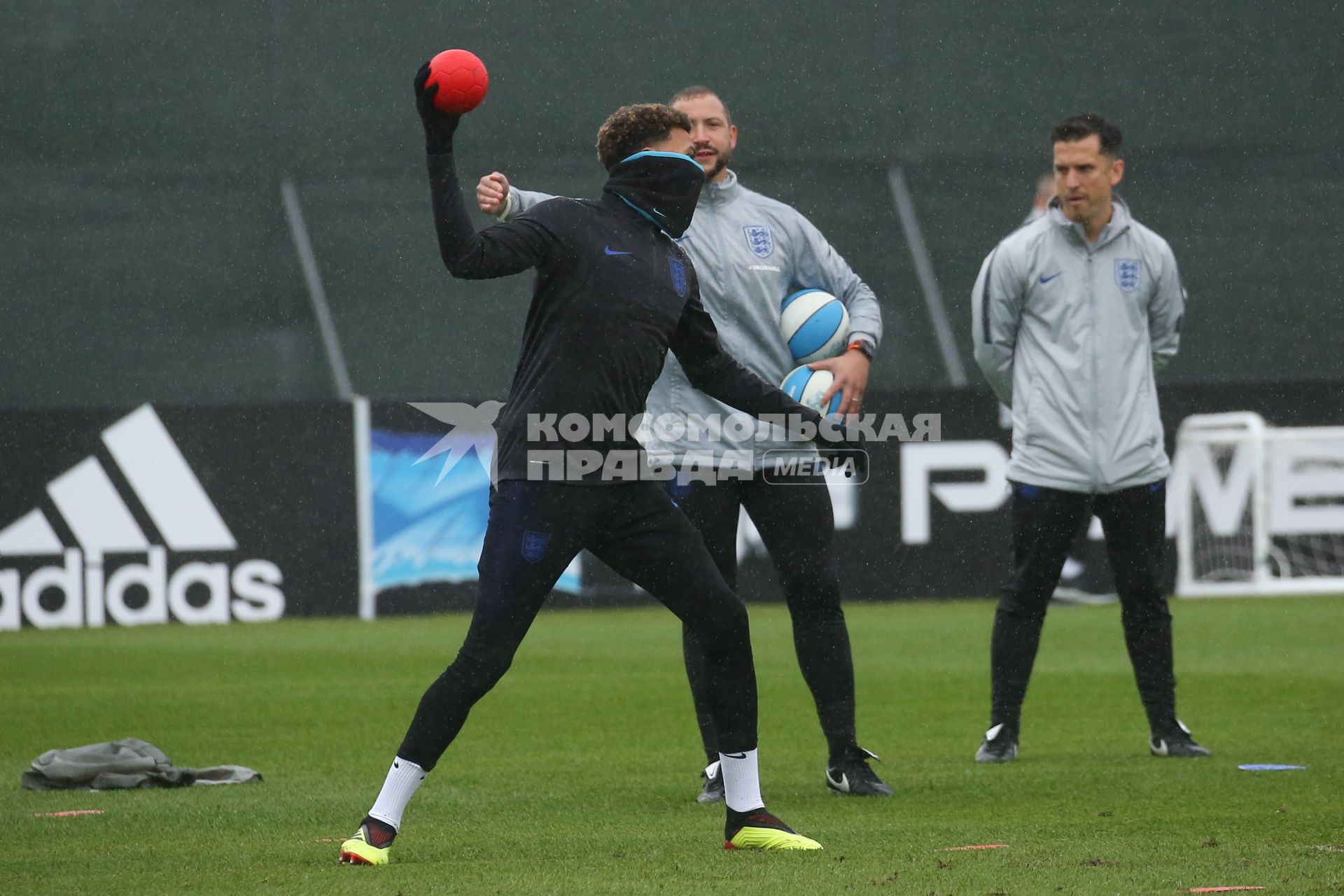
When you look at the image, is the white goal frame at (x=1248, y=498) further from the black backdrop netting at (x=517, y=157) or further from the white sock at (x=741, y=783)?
the white sock at (x=741, y=783)

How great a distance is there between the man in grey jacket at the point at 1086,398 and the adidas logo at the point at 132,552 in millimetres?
7380

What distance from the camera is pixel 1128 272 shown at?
7.10 m

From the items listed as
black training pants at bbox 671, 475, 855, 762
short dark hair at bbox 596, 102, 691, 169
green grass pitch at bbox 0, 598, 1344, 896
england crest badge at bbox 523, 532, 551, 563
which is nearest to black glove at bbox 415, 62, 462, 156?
short dark hair at bbox 596, 102, 691, 169

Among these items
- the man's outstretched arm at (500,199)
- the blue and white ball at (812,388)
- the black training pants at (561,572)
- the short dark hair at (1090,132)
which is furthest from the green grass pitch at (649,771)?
the short dark hair at (1090,132)

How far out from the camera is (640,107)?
16.8ft

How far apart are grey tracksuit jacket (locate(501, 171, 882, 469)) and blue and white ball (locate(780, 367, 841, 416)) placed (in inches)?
5.6

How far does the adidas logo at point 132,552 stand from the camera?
12836mm

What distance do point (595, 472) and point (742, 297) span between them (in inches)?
56.9

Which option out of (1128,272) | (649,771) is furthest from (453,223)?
(1128,272)

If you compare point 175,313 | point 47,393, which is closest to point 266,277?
point 175,313

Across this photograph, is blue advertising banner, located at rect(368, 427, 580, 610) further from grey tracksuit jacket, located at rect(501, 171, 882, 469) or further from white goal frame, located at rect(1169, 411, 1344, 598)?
grey tracksuit jacket, located at rect(501, 171, 882, 469)

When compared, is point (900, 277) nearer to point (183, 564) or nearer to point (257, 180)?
point (257, 180)

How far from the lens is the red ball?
14.7 feet

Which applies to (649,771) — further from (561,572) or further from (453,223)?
(453,223)
